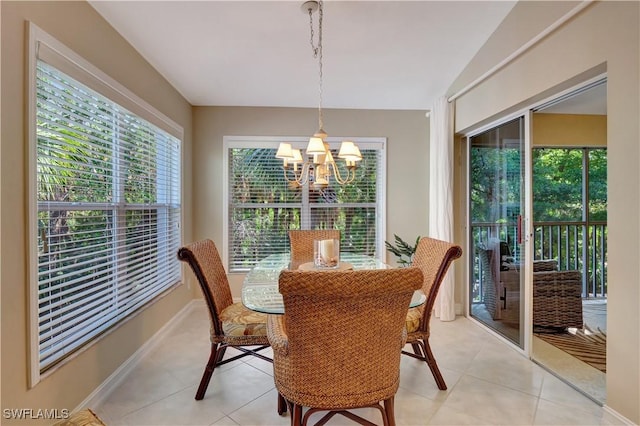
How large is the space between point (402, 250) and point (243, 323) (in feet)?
7.73

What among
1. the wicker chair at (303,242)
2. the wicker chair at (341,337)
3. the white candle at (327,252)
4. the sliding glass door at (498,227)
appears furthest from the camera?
the wicker chair at (303,242)

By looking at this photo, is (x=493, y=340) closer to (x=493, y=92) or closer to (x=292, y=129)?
(x=493, y=92)

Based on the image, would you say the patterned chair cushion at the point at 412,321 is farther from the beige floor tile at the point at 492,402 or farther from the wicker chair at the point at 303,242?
the wicker chair at the point at 303,242

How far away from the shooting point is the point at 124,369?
2.25m

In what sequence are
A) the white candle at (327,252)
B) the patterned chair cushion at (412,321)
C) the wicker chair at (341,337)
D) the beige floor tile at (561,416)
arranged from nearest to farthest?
the wicker chair at (341,337)
the beige floor tile at (561,416)
the patterned chair cushion at (412,321)
the white candle at (327,252)

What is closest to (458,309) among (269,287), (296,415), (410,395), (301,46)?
(410,395)

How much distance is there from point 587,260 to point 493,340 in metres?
1.47

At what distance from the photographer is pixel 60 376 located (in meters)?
1.67

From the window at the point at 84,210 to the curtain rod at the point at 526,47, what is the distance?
9.62ft

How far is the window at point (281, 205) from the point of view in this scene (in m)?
3.89

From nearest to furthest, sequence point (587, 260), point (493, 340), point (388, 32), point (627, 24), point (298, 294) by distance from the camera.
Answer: point (298, 294) < point (627, 24) < point (388, 32) < point (493, 340) < point (587, 260)

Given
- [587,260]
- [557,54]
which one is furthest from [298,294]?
[587,260]

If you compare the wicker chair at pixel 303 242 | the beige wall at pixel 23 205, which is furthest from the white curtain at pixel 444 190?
the beige wall at pixel 23 205

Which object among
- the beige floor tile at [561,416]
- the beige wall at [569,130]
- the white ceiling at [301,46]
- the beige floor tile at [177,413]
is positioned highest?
the white ceiling at [301,46]
